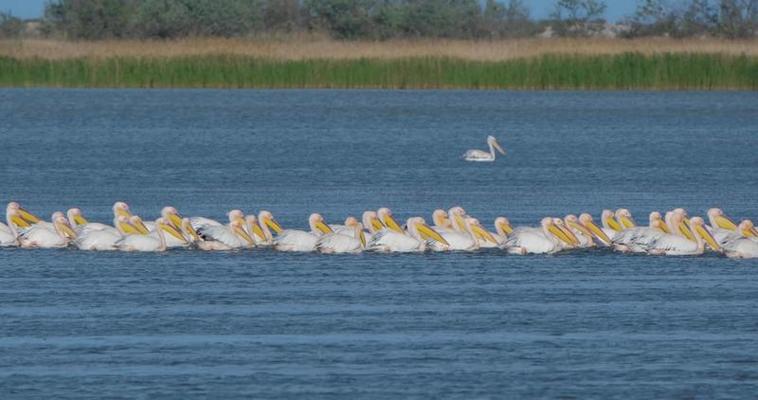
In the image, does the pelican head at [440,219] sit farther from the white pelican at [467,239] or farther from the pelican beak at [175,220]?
the pelican beak at [175,220]

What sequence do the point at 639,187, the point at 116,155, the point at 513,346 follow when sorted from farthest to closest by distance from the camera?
1. the point at 116,155
2. the point at 639,187
3. the point at 513,346

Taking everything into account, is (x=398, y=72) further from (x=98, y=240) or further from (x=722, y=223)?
(x=98, y=240)

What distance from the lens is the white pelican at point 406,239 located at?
16797mm

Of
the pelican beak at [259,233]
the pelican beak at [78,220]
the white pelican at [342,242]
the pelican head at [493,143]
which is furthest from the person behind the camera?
the pelican head at [493,143]

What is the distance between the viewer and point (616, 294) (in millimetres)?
14664

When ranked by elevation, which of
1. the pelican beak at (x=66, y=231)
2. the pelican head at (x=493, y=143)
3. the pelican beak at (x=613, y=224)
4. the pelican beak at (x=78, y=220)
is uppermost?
the pelican beak at (x=66, y=231)

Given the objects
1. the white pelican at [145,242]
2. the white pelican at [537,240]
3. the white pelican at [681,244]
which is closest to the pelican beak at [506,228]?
the white pelican at [537,240]

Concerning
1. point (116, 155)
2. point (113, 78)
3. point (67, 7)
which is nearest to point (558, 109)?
point (113, 78)

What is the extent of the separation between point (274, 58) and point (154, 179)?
57.9 ft

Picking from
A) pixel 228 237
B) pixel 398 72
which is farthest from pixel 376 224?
pixel 398 72

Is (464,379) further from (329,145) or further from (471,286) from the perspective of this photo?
(329,145)

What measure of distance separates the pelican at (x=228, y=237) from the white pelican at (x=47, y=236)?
1.10 metres

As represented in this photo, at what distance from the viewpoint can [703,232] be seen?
55.5 ft

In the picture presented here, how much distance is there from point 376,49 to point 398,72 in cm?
336
